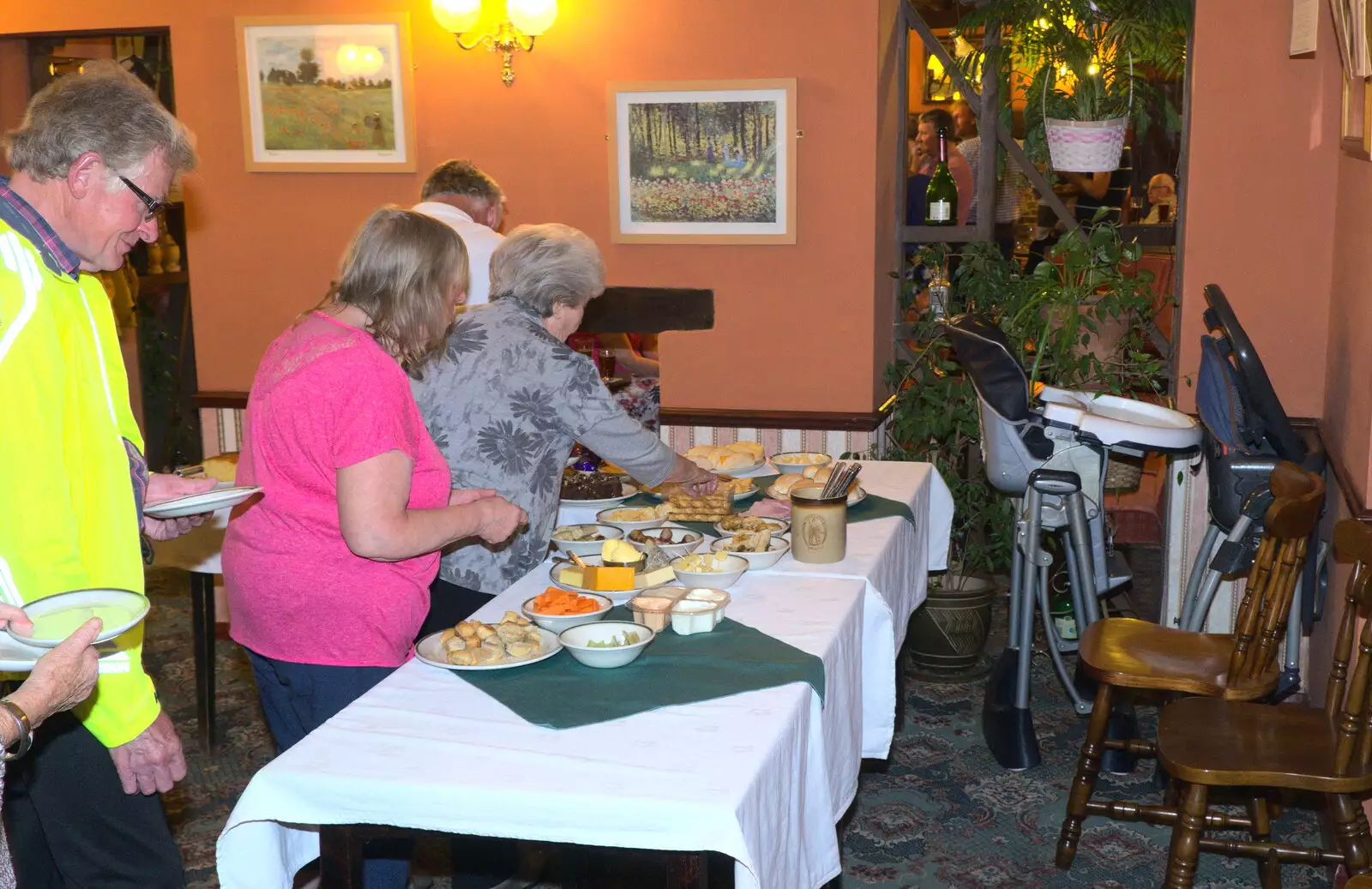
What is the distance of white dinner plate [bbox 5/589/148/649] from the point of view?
1.56 m

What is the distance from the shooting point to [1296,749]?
265cm

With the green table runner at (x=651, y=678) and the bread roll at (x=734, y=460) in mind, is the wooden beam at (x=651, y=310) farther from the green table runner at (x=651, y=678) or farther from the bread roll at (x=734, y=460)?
the green table runner at (x=651, y=678)

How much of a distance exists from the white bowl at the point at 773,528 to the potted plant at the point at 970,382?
1.48 meters

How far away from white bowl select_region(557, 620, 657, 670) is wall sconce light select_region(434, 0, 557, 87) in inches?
114

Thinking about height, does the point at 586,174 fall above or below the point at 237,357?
above

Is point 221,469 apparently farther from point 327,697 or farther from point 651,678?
point 651,678

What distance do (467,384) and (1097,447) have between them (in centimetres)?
184

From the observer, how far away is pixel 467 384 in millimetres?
2854

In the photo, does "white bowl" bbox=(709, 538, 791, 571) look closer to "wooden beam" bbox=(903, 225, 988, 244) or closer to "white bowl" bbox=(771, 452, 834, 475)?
"white bowl" bbox=(771, 452, 834, 475)

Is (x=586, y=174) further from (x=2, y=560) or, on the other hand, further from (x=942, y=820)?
(x=2, y=560)

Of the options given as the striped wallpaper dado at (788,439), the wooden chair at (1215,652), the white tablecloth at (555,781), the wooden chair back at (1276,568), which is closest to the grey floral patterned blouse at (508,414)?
the white tablecloth at (555,781)

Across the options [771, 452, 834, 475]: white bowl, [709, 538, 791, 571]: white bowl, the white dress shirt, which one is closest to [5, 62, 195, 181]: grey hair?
[709, 538, 791, 571]: white bowl

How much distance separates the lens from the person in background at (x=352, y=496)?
7.52 ft

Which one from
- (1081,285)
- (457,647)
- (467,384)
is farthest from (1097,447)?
(457,647)
